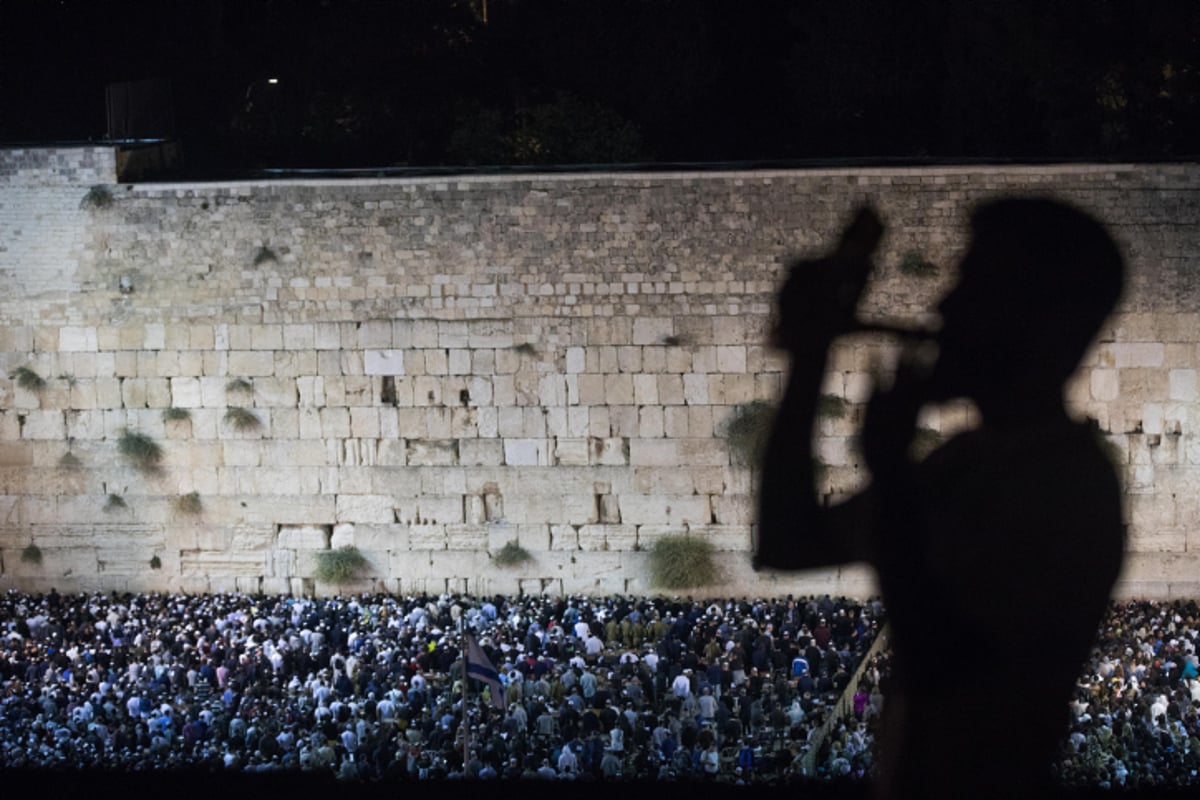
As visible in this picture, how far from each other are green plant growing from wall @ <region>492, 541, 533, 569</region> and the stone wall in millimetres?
75

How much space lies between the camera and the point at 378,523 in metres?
15.0

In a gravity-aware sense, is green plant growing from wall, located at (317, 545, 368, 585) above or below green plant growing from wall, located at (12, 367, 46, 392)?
below

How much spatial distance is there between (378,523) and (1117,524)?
12439mm

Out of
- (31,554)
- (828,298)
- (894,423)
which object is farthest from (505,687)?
(894,423)

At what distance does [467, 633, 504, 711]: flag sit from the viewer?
37.2 ft

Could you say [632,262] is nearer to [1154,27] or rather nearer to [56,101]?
[1154,27]

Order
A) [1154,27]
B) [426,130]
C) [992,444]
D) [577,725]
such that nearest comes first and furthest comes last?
[992,444], [577,725], [1154,27], [426,130]

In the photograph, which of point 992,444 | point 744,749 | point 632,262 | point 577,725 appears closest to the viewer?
point 992,444

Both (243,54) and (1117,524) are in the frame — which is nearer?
(1117,524)

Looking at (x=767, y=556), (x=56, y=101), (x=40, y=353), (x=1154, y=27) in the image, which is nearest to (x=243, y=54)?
(x=56, y=101)

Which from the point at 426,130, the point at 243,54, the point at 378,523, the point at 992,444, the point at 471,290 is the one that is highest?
the point at 243,54

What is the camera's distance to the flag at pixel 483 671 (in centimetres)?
1134

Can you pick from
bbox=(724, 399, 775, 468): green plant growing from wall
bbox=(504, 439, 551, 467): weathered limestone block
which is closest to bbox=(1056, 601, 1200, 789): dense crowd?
bbox=(724, 399, 775, 468): green plant growing from wall

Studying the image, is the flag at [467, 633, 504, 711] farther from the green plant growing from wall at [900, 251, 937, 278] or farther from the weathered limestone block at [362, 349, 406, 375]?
the green plant growing from wall at [900, 251, 937, 278]
